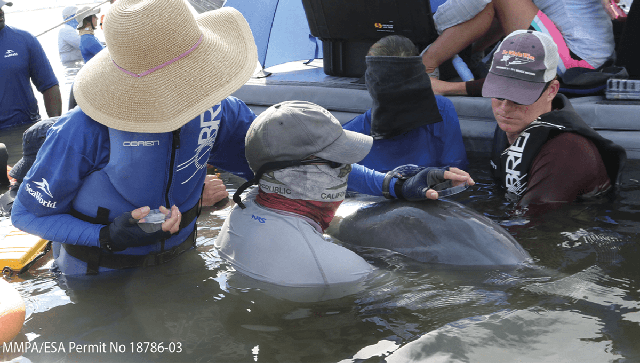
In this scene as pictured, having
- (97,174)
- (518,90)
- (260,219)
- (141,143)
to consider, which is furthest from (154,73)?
(518,90)

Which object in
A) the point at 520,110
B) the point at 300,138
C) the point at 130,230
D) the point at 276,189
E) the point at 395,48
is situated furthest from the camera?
the point at 395,48

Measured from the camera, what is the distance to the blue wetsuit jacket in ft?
7.35

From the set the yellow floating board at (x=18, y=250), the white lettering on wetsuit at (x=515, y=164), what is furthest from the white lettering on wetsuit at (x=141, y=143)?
the white lettering on wetsuit at (x=515, y=164)

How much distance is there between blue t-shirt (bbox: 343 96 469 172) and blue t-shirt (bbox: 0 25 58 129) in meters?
3.95

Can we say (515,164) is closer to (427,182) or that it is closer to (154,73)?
(427,182)

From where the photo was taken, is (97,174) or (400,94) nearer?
(97,174)

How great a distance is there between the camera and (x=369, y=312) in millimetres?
2340

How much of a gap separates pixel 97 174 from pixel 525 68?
88.9 inches

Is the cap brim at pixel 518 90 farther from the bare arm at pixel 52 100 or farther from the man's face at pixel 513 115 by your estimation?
the bare arm at pixel 52 100

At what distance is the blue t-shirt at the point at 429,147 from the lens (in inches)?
150

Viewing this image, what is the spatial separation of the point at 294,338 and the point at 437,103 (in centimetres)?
221

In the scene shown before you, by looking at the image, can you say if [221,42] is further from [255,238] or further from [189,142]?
[255,238]

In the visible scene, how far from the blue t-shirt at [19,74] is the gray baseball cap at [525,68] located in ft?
15.6

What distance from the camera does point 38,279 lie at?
2.80 meters
